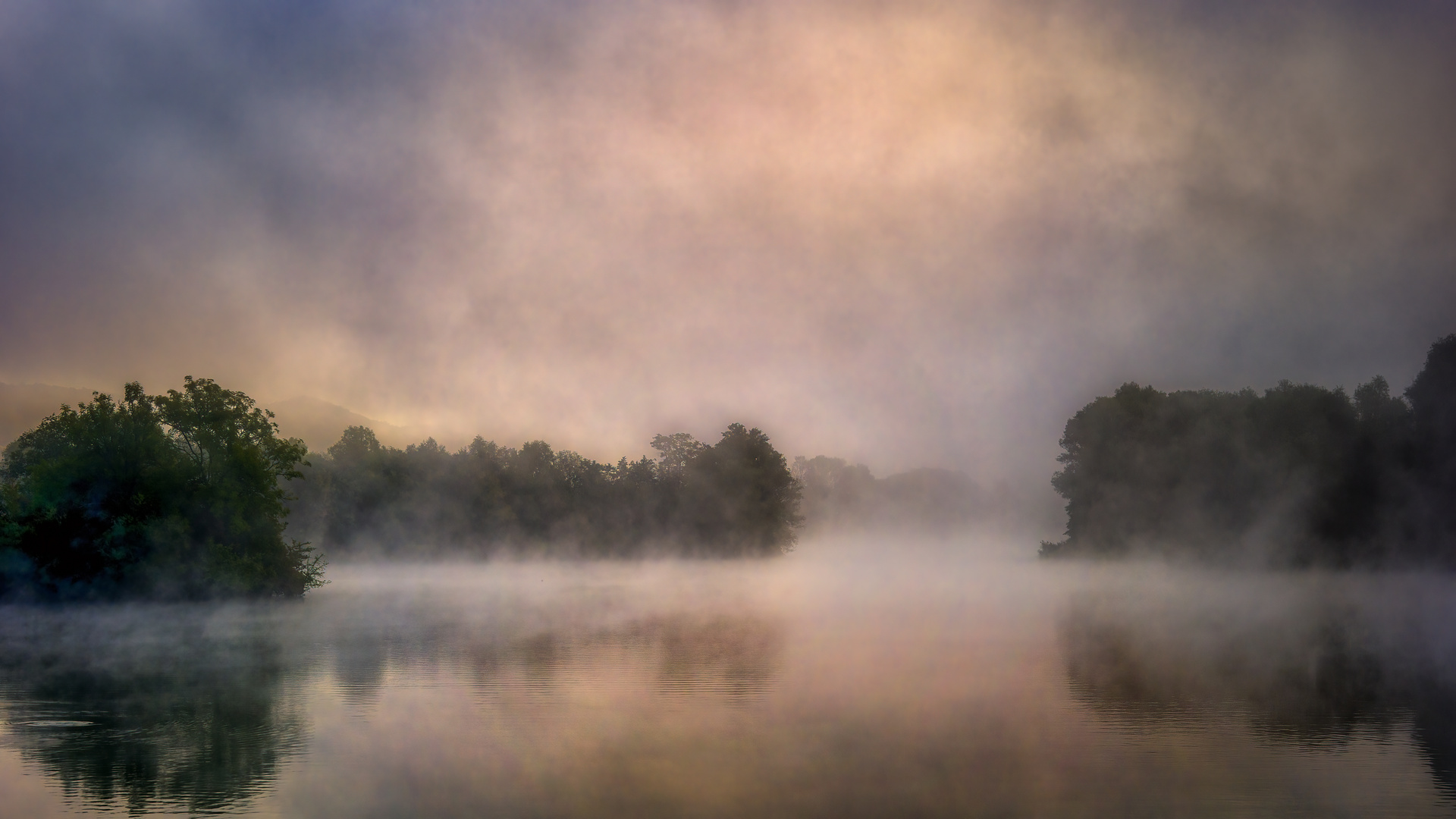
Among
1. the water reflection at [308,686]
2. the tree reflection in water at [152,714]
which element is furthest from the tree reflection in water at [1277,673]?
the tree reflection in water at [152,714]

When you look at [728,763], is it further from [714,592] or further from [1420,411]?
[1420,411]

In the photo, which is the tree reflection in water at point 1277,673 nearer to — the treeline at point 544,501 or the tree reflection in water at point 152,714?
the tree reflection in water at point 152,714

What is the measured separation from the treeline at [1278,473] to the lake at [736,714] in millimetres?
17731

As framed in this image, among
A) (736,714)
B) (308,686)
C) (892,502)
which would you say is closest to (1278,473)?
(736,714)

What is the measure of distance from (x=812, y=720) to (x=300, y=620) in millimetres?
19291

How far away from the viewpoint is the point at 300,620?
2575 cm

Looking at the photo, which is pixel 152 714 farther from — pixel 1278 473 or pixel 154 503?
pixel 1278 473

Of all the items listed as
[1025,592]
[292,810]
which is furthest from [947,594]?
[292,810]

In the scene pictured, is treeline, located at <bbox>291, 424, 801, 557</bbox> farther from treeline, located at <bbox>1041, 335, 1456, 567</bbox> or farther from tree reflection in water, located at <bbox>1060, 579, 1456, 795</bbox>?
tree reflection in water, located at <bbox>1060, 579, 1456, 795</bbox>

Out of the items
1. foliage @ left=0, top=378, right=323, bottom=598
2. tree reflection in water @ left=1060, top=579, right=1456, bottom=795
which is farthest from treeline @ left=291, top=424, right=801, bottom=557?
tree reflection in water @ left=1060, top=579, right=1456, bottom=795

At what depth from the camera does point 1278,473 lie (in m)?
46.4

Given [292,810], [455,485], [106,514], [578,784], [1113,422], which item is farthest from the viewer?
[455,485]

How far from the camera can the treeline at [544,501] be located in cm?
6956

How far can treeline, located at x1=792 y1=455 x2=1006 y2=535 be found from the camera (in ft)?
427
